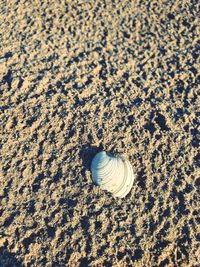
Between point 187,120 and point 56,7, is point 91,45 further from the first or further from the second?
point 187,120

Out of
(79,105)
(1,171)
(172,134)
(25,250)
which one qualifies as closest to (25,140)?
(1,171)

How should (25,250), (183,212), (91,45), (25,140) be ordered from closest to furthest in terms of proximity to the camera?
(25,250), (183,212), (25,140), (91,45)

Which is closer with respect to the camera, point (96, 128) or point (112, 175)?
point (112, 175)

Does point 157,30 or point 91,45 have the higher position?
point 91,45

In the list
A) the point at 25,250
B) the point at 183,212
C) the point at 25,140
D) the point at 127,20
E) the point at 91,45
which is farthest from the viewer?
the point at 127,20
